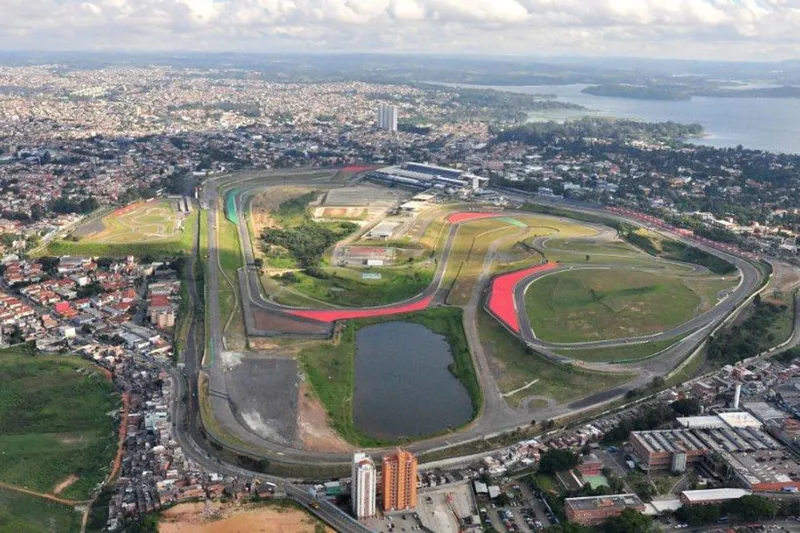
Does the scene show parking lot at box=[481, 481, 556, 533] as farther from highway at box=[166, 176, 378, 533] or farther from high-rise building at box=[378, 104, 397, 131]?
high-rise building at box=[378, 104, 397, 131]

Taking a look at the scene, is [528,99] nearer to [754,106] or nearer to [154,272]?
[754,106]

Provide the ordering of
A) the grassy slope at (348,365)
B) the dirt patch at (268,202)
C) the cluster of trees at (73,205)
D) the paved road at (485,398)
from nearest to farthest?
1. the paved road at (485,398)
2. the grassy slope at (348,365)
3. the dirt patch at (268,202)
4. the cluster of trees at (73,205)

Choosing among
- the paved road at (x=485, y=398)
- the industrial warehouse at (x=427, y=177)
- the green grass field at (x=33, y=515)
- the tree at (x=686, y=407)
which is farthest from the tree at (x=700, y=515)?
the industrial warehouse at (x=427, y=177)

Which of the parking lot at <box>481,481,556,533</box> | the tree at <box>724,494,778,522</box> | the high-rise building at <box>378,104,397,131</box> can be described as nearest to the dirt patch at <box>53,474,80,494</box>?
the parking lot at <box>481,481,556,533</box>

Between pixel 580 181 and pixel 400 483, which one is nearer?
pixel 400 483

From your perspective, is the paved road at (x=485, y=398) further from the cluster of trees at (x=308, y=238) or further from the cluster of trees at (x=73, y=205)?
the cluster of trees at (x=73, y=205)

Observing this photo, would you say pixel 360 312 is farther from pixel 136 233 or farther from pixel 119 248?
pixel 136 233

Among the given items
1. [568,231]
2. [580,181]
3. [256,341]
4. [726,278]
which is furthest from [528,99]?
[256,341]

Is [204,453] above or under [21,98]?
under
